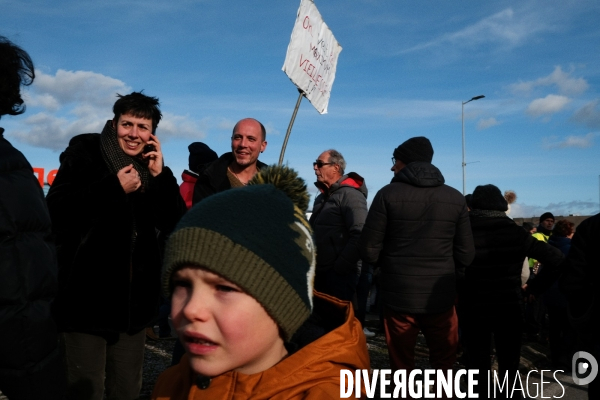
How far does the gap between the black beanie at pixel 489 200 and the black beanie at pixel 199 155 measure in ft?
7.00

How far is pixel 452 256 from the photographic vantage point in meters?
3.94

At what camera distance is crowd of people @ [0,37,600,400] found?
4.62ft

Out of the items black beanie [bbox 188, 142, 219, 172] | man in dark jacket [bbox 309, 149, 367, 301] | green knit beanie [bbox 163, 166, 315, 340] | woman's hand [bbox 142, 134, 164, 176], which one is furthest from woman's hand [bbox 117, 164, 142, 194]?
man in dark jacket [bbox 309, 149, 367, 301]

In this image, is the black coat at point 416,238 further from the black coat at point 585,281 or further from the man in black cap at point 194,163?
the man in black cap at point 194,163

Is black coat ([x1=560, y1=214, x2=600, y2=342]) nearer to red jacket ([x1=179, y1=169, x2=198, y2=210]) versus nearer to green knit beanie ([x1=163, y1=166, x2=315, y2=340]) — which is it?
green knit beanie ([x1=163, y1=166, x2=315, y2=340])

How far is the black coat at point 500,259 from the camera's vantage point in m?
4.31

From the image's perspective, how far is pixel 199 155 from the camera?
167 inches

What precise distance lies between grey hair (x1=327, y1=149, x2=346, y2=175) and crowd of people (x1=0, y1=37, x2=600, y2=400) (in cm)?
4

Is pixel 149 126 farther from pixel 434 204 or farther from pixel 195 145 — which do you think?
pixel 434 204

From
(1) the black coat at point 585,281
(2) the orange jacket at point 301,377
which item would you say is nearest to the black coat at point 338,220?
→ (1) the black coat at point 585,281

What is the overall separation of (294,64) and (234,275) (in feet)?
10.5

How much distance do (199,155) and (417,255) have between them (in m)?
1.81

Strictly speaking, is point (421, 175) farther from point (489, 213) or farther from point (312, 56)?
point (312, 56)

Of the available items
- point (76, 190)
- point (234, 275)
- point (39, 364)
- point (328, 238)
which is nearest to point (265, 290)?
point (234, 275)
